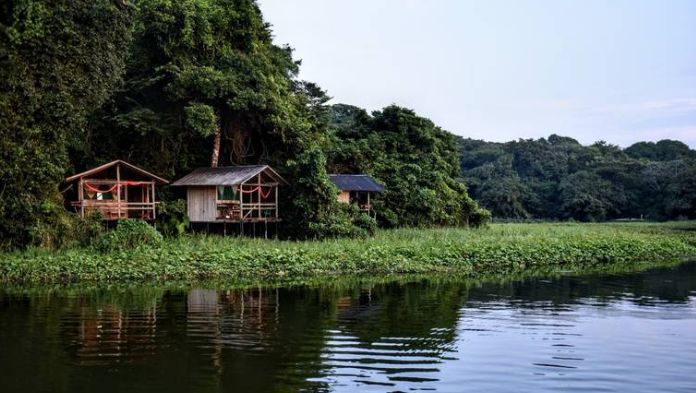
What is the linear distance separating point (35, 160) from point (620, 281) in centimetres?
2066

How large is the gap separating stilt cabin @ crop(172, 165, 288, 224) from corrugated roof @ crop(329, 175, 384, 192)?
14.8 feet

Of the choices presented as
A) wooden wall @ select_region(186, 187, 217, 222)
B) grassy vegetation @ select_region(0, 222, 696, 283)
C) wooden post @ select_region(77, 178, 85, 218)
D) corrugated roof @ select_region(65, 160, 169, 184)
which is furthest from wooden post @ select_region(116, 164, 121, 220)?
wooden wall @ select_region(186, 187, 217, 222)

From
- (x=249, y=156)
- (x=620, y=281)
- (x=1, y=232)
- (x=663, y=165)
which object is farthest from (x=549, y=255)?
(x=663, y=165)

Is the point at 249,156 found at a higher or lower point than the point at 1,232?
higher

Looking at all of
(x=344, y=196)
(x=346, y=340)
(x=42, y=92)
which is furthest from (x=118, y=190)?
(x=346, y=340)

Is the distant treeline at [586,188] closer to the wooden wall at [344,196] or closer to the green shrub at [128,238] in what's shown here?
the wooden wall at [344,196]

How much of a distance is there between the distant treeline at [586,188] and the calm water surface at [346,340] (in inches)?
1538

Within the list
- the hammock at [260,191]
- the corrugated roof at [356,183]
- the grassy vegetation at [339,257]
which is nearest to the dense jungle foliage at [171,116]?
the hammock at [260,191]

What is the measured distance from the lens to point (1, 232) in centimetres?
2362

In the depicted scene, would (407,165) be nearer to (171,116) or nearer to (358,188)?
(358,188)

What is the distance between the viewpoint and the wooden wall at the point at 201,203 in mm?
30031

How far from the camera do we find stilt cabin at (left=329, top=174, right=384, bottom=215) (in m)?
35.3

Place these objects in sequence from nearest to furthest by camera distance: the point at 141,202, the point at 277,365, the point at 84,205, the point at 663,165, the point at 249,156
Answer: the point at 277,365 → the point at 84,205 → the point at 141,202 → the point at 249,156 → the point at 663,165

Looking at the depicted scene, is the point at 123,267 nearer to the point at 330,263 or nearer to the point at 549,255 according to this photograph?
the point at 330,263
